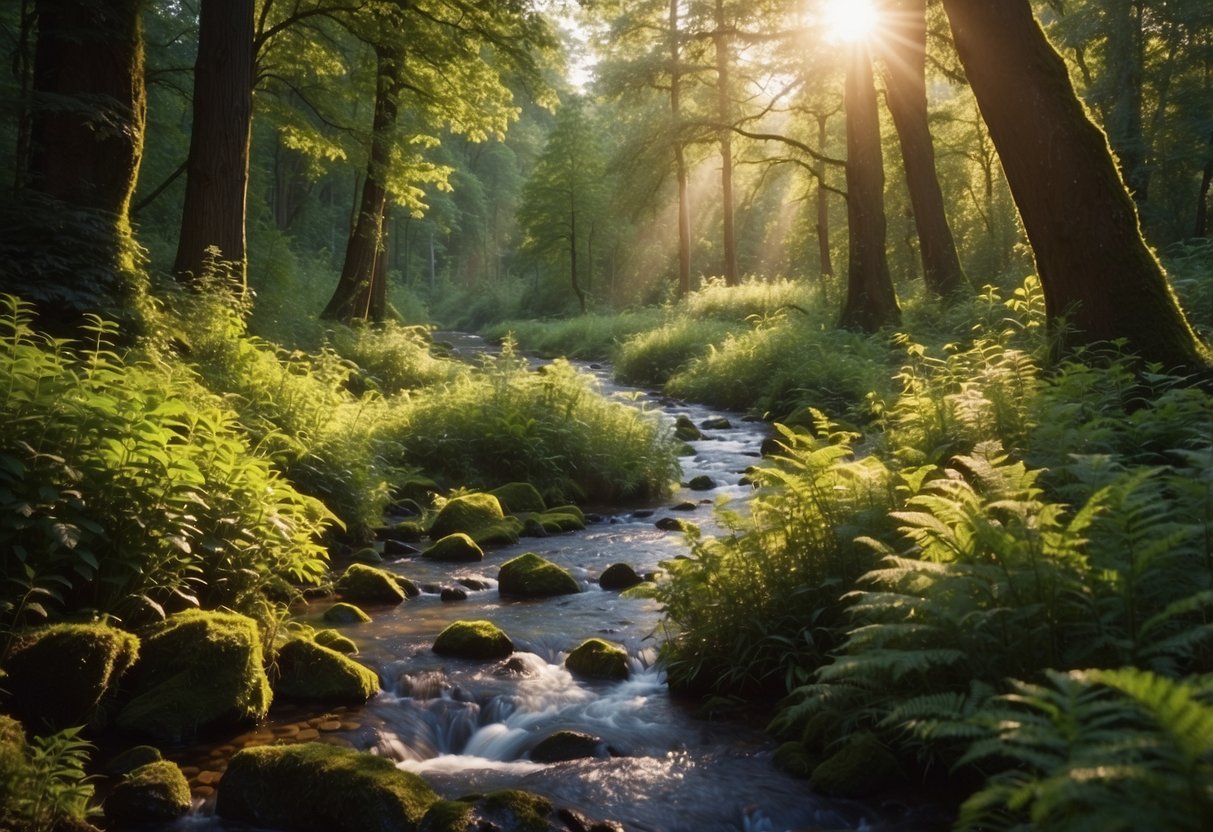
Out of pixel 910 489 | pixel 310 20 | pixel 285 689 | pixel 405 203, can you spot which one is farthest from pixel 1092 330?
pixel 310 20

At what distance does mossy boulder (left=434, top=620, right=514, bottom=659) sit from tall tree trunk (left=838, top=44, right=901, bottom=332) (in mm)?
13395

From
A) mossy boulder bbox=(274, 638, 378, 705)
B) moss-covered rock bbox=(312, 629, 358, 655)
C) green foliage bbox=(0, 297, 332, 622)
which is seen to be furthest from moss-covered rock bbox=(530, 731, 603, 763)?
green foliage bbox=(0, 297, 332, 622)

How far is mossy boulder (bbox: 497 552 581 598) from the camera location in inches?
325

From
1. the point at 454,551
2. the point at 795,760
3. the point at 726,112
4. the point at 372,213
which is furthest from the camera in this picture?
the point at 726,112

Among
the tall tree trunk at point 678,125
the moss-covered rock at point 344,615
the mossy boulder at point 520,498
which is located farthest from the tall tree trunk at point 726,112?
the moss-covered rock at point 344,615

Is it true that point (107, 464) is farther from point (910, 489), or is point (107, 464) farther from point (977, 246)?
point (977, 246)

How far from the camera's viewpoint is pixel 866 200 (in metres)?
18.5

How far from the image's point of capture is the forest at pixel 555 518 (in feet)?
13.1

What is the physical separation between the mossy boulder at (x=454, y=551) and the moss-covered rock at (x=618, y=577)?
1.49 metres

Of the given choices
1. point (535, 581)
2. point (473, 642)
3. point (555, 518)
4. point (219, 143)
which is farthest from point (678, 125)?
point (473, 642)

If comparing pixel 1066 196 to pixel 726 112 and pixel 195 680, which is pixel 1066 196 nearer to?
pixel 195 680

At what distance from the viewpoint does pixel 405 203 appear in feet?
63.0

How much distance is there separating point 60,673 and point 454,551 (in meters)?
4.80

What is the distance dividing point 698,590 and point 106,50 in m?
8.59
